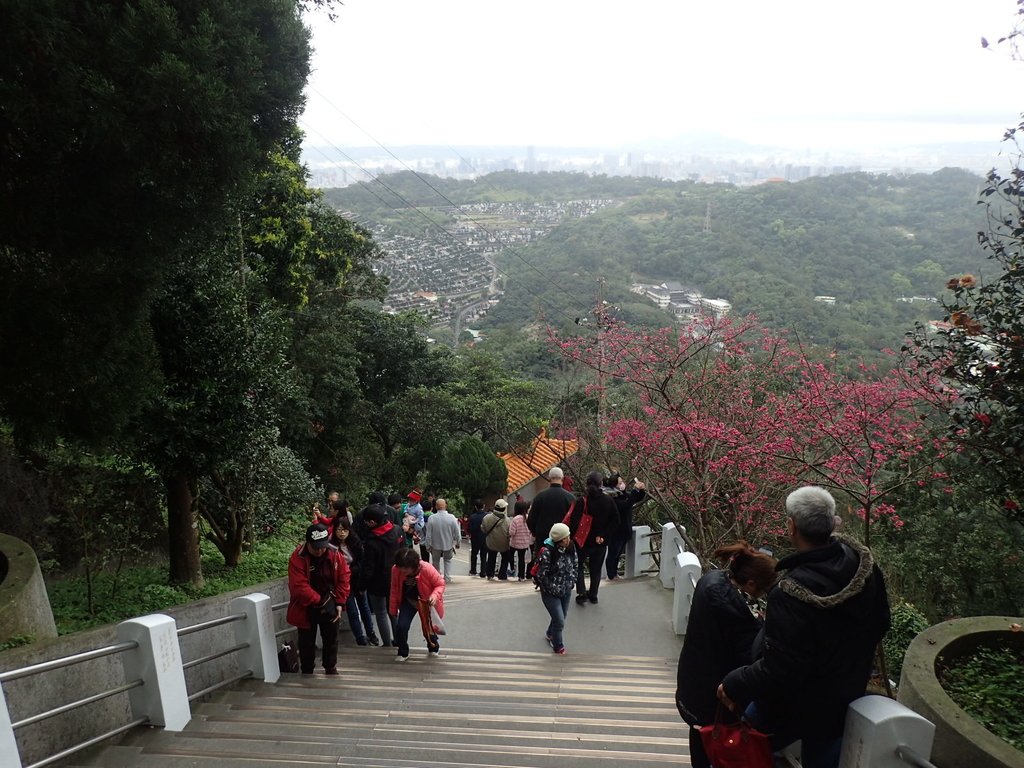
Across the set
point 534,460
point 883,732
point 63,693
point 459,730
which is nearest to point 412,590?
point 459,730

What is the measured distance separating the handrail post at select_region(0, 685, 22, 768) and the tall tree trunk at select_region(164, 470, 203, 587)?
17.5ft

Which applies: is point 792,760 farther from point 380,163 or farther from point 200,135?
point 380,163

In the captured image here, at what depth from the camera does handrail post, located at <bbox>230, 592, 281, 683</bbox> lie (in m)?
6.10

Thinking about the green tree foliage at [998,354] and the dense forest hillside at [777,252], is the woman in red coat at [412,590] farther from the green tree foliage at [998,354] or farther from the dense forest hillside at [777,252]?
the dense forest hillside at [777,252]

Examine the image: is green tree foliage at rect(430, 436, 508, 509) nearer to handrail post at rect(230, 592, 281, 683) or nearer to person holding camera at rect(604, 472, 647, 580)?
person holding camera at rect(604, 472, 647, 580)

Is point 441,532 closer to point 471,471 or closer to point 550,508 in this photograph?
point 550,508

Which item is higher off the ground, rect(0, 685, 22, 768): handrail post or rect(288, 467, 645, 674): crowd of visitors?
rect(0, 685, 22, 768): handrail post

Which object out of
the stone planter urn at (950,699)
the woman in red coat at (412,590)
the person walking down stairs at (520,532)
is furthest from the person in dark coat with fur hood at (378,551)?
the stone planter urn at (950,699)

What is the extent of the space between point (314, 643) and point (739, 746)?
170 inches

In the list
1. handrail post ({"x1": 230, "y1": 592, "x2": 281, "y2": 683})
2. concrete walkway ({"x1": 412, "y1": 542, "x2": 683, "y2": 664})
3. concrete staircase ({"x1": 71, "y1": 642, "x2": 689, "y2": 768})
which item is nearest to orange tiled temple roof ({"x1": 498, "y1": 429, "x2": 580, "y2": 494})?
concrete walkway ({"x1": 412, "y1": 542, "x2": 683, "y2": 664})

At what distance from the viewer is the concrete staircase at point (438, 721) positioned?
14.6ft

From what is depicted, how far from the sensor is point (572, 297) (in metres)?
44.0

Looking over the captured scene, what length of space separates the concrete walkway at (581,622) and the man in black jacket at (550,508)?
86 cm

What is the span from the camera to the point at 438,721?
5.18 metres
